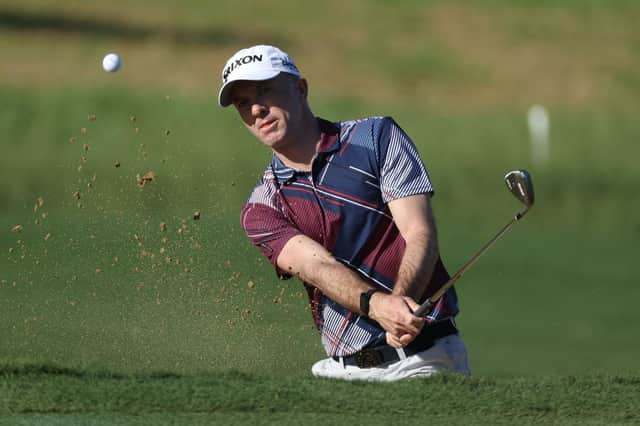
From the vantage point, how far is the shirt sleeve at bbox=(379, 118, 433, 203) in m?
5.02

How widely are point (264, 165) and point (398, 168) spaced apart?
13.7m

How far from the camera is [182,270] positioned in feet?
22.3

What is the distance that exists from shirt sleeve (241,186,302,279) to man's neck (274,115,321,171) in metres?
0.15

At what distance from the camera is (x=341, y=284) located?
192 inches

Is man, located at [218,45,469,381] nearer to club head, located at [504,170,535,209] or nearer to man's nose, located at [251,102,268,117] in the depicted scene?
man's nose, located at [251,102,268,117]

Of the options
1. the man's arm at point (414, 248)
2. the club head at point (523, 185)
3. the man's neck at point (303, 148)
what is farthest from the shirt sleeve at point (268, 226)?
the club head at point (523, 185)

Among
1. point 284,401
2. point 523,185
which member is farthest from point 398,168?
point 284,401

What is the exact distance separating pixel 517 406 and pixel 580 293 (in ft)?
29.5

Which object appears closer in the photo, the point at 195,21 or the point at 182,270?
the point at 182,270

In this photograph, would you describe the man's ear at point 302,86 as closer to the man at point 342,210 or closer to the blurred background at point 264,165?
the man at point 342,210

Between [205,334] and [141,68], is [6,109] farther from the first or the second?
[205,334]

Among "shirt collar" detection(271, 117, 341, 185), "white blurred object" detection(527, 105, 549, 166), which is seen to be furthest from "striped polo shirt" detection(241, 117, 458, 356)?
"white blurred object" detection(527, 105, 549, 166)

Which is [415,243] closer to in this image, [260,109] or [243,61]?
[260,109]

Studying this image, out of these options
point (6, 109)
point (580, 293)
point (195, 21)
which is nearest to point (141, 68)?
point (195, 21)
